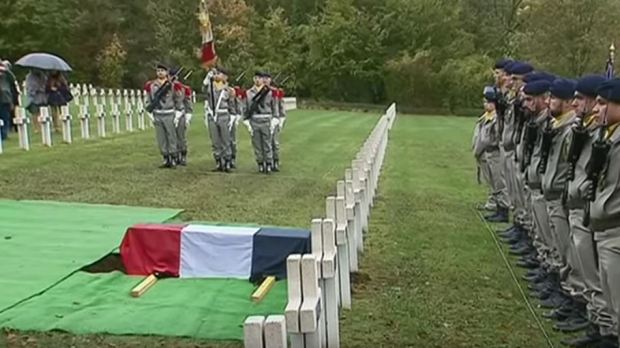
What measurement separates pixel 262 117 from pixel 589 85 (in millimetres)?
10545

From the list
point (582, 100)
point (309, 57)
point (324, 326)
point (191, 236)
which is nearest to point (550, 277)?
point (582, 100)

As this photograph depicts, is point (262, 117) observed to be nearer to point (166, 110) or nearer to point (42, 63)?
point (166, 110)

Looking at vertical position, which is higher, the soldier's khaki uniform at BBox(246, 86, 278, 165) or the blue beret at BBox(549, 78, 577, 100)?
the blue beret at BBox(549, 78, 577, 100)

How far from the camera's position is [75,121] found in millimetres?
27969

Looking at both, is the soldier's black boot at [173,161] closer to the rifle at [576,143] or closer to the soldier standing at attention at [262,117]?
the soldier standing at attention at [262,117]

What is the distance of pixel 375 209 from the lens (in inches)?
500

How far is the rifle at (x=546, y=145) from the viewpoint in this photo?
7473 mm

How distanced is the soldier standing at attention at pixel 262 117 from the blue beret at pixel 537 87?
8.45m

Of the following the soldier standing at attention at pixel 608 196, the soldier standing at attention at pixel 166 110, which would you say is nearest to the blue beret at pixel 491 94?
the soldier standing at attention at pixel 608 196

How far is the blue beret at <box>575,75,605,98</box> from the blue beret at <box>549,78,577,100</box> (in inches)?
32.6

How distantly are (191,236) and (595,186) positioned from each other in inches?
159

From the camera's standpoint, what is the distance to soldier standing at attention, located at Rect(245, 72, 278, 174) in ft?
54.2

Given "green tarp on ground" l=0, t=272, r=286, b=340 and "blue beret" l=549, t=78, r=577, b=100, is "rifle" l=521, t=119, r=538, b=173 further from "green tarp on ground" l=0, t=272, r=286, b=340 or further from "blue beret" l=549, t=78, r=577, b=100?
"green tarp on ground" l=0, t=272, r=286, b=340

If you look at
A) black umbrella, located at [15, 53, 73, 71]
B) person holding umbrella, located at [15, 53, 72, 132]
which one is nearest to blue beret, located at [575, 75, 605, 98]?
person holding umbrella, located at [15, 53, 72, 132]
